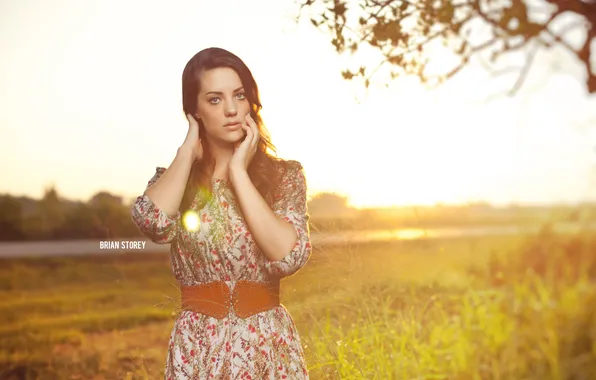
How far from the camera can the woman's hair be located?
2.46 metres

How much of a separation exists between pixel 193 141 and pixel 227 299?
582 mm

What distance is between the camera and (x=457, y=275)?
4.53m

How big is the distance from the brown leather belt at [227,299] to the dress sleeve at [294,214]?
3.6 inches

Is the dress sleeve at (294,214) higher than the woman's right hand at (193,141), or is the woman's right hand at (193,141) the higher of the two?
the woman's right hand at (193,141)

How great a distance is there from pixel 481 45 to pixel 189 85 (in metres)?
1.34

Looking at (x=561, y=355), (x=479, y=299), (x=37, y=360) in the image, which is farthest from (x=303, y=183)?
(x=37, y=360)

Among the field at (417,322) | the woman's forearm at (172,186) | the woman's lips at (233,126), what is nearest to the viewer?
the woman's forearm at (172,186)

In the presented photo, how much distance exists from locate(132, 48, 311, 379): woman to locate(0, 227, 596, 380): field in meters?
0.64

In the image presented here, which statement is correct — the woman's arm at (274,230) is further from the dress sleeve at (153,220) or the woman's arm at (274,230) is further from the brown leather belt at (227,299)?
the dress sleeve at (153,220)

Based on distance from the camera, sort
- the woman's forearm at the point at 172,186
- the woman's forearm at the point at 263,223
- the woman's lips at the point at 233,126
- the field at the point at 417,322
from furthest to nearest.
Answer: the field at the point at 417,322 < the woman's lips at the point at 233,126 < the woman's forearm at the point at 172,186 < the woman's forearm at the point at 263,223

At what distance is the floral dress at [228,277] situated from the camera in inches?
88.3

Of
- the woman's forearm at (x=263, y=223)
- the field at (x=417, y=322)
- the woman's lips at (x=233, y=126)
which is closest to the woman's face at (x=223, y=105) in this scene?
the woman's lips at (x=233, y=126)

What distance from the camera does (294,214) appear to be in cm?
232

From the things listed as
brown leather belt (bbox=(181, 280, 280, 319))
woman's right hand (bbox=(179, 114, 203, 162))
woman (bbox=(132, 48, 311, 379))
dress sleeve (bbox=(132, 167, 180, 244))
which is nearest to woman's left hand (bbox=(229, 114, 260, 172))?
woman (bbox=(132, 48, 311, 379))
